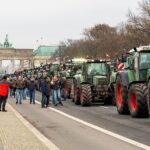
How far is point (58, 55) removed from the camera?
118 meters

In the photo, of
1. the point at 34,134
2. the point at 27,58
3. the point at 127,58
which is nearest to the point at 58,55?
the point at 27,58

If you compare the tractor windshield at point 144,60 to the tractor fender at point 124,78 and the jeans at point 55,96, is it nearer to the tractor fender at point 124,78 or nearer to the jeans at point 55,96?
the tractor fender at point 124,78

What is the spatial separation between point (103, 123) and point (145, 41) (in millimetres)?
42549

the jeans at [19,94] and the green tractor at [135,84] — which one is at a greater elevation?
the green tractor at [135,84]

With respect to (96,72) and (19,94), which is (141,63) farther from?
(19,94)

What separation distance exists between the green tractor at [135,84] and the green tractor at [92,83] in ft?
21.2

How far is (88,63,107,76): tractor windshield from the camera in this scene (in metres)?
32.0

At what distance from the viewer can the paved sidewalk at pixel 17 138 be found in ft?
42.9

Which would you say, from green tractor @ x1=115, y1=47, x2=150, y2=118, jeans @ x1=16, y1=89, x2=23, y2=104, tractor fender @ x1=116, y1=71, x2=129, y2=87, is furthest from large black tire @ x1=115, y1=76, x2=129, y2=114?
jeans @ x1=16, y1=89, x2=23, y2=104

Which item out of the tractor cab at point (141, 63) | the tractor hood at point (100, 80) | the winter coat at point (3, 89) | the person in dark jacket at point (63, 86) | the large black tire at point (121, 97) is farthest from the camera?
the person in dark jacket at point (63, 86)

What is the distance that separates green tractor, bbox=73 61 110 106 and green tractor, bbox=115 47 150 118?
6.46m

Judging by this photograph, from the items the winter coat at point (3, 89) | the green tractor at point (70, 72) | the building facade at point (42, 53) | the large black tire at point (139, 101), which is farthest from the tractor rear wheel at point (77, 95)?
the building facade at point (42, 53)

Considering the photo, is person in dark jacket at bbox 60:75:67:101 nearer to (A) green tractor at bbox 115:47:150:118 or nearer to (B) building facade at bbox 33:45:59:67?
(A) green tractor at bbox 115:47:150:118

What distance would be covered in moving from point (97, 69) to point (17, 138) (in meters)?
17.7
